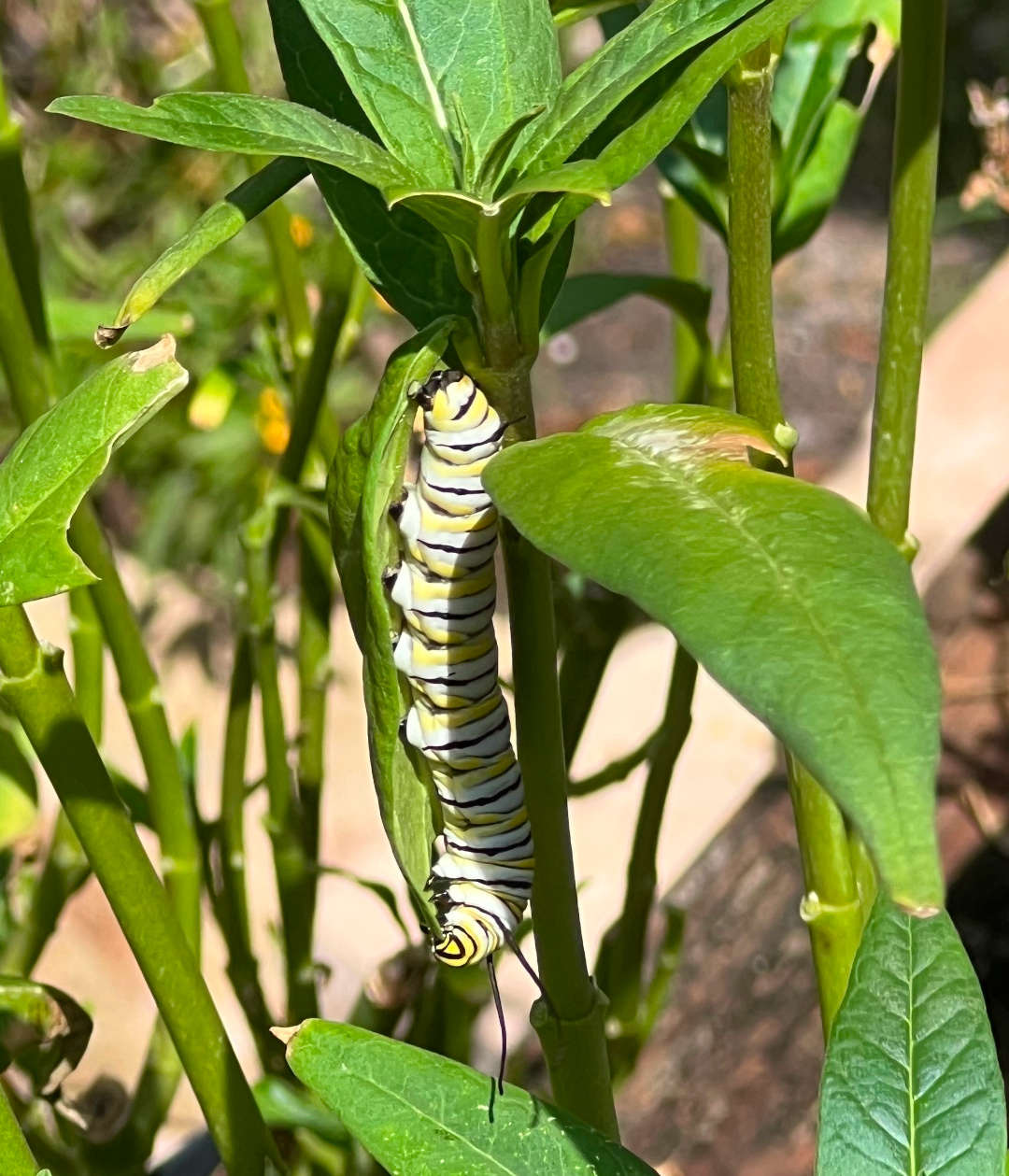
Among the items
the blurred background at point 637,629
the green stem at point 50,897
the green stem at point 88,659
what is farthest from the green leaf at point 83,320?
the green stem at point 50,897

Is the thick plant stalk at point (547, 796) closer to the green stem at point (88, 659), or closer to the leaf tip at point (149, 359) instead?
the leaf tip at point (149, 359)

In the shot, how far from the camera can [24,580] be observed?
274 mm

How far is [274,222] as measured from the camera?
0.61 m

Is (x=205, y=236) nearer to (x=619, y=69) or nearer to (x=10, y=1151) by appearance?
(x=619, y=69)

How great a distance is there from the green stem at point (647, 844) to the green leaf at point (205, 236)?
24 cm

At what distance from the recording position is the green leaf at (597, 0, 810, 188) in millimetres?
247

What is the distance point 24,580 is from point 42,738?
0.21 feet

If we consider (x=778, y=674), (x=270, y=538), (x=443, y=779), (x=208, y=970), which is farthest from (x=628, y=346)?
(x=778, y=674)

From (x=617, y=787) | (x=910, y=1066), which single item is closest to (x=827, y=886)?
(x=910, y=1066)

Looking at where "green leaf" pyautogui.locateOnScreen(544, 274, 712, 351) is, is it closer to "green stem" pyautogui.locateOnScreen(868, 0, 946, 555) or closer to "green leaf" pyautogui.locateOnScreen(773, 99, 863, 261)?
"green leaf" pyautogui.locateOnScreen(773, 99, 863, 261)

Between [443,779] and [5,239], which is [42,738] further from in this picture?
[5,239]

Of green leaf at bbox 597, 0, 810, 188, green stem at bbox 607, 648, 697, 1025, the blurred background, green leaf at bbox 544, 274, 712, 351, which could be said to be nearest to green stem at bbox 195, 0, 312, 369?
the blurred background

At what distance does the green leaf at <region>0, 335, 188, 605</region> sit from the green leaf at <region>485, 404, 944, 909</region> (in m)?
0.08

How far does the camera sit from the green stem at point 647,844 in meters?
0.52
